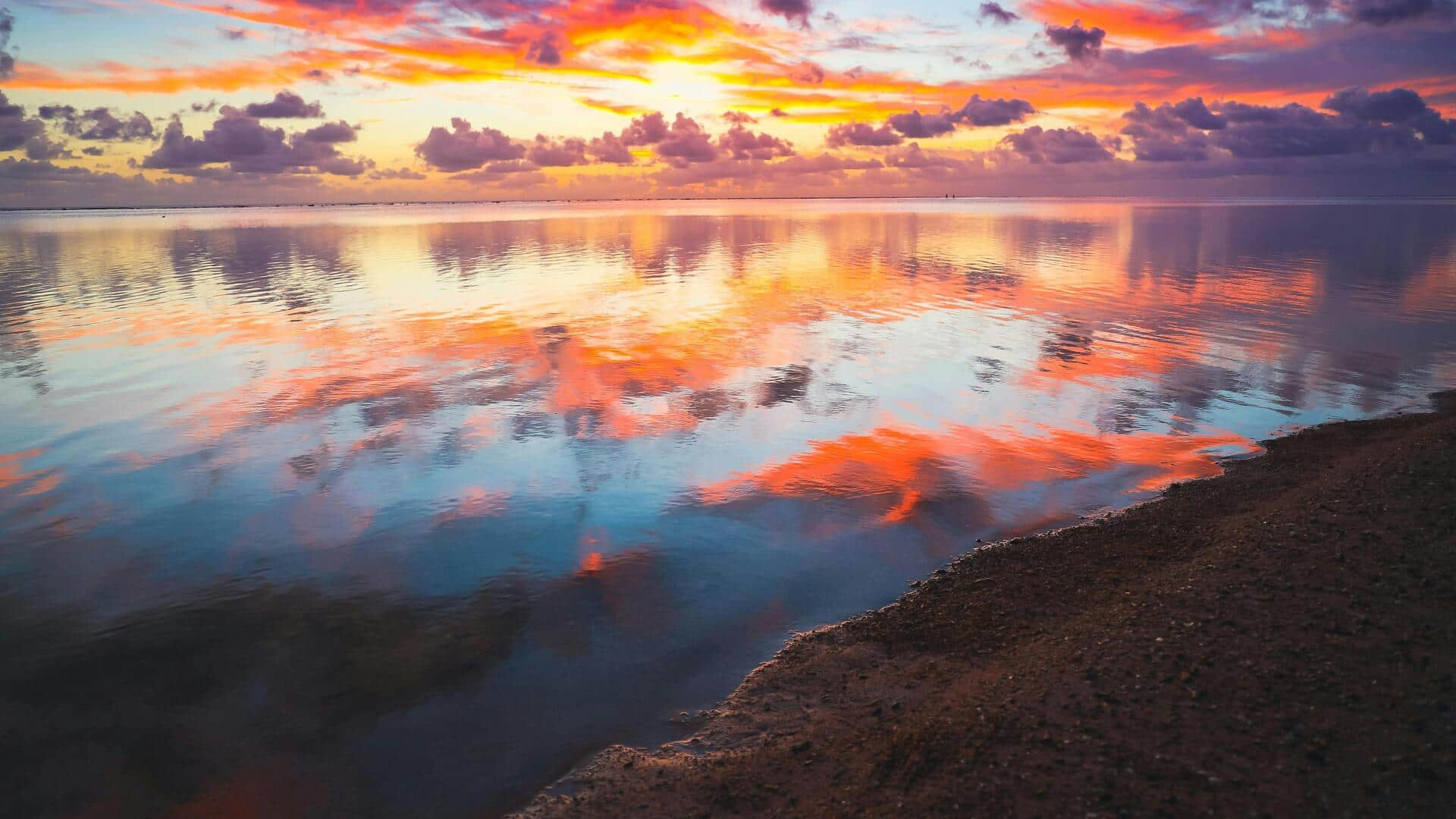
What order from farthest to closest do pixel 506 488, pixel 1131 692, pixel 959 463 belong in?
pixel 959 463 → pixel 506 488 → pixel 1131 692

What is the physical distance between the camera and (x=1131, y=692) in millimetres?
8227

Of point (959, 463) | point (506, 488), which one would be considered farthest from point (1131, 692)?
point (506, 488)

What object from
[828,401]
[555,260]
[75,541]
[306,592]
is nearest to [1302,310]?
[828,401]

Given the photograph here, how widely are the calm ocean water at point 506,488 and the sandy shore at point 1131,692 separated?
48.5 inches

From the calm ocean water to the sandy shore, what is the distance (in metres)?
1.23

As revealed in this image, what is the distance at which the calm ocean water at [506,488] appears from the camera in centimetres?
973

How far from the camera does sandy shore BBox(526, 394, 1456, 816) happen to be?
7.01 metres

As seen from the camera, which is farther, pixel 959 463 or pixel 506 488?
pixel 959 463

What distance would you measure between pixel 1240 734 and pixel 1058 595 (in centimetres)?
393

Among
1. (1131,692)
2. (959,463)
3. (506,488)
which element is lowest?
(506,488)

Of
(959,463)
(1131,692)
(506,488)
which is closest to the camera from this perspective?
(1131,692)

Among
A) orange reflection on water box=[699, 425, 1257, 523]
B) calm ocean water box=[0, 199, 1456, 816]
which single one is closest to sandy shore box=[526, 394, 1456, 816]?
calm ocean water box=[0, 199, 1456, 816]

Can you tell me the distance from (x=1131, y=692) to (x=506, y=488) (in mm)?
12743

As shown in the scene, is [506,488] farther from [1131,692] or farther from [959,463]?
[1131,692]
